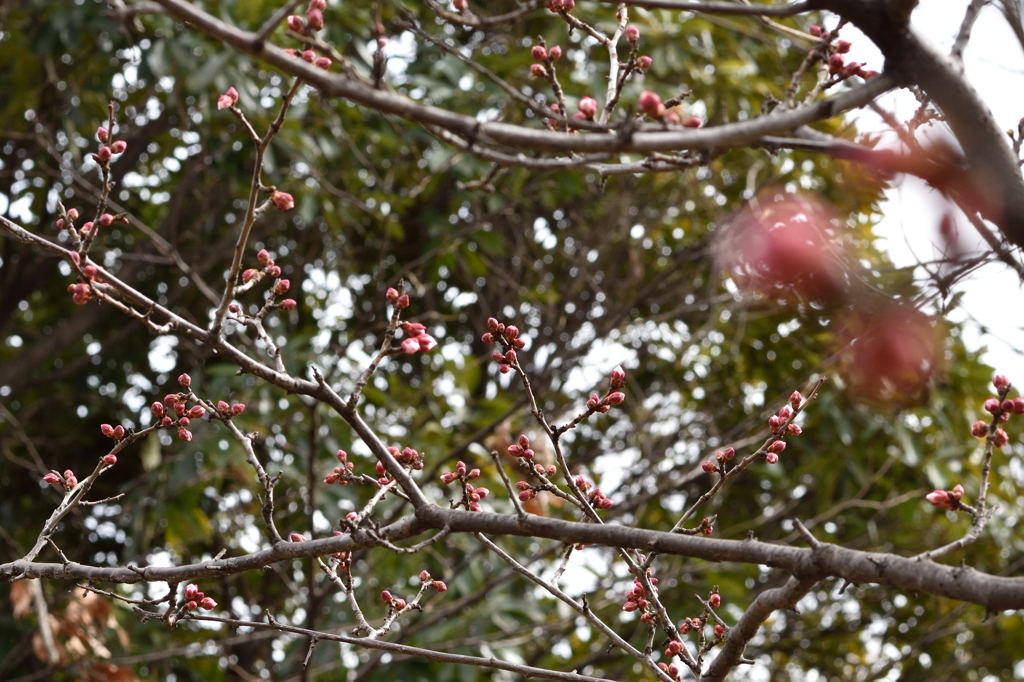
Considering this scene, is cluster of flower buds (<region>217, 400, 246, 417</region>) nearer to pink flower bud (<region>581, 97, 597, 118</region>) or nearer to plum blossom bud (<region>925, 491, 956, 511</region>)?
pink flower bud (<region>581, 97, 597, 118</region>)

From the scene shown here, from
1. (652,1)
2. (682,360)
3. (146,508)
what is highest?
(682,360)

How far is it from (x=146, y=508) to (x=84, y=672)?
685mm

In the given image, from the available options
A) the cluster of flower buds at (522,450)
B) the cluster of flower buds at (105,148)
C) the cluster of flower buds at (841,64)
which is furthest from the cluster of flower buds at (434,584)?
the cluster of flower buds at (841,64)

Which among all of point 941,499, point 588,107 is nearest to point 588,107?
point 588,107

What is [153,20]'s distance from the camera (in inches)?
162

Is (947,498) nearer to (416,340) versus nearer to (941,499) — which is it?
(941,499)

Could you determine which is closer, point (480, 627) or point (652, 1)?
point (652, 1)

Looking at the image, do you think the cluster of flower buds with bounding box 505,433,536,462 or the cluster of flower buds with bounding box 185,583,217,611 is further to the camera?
the cluster of flower buds with bounding box 185,583,217,611

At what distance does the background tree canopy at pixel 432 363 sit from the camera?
4.15 m

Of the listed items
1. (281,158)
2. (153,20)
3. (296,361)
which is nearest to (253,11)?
(153,20)

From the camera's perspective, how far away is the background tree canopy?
4.15 metres

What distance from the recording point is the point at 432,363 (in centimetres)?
512

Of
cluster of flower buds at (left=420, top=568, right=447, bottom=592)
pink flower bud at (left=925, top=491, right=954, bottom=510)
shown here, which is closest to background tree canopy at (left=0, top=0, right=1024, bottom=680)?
cluster of flower buds at (left=420, top=568, right=447, bottom=592)

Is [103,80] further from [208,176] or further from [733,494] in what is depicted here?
[733,494]
